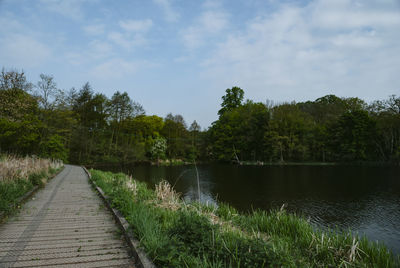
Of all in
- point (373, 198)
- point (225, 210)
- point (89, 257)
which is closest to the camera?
point (89, 257)

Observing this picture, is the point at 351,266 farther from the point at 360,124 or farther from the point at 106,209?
the point at 360,124

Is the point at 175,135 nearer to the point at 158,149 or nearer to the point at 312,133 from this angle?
the point at 158,149

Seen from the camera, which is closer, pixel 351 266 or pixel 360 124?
pixel 351 266

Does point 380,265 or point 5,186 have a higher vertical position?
point 5,186

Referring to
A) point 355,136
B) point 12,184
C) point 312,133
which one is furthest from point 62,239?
point 312,133

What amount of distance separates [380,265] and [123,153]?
1429 inches

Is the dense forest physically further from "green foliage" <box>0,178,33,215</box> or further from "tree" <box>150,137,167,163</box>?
"green foliage" <box>0,178,33,215</box>

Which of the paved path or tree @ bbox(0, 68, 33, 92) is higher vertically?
tree @ bbox(0, 68, 33, 92)

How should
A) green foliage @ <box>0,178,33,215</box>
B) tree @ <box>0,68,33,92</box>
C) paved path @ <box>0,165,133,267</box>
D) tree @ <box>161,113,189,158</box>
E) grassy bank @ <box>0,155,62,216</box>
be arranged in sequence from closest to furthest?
1. paved path @ <box>0,165,133,267</box>
2. green foliage @ <box>0,178,33,215</box>
3. grassy bank @ <box>0,155,62,216</box>
4. tree @ <box>0,68,33,92</box>
5. tree @ <box>161,113,189,158</box>

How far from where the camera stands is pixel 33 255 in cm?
315

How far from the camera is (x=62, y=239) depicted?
148 inches

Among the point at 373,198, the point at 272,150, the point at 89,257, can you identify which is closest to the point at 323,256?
the point at 89,257

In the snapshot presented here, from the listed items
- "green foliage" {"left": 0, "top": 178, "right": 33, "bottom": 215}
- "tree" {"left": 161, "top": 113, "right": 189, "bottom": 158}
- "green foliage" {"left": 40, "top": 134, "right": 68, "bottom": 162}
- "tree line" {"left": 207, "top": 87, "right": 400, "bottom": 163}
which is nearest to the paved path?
"green foliage" {"left": 0, "top": 178, "right": 33, "bottom": 215}

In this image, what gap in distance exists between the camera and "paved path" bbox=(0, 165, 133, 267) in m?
3.00
